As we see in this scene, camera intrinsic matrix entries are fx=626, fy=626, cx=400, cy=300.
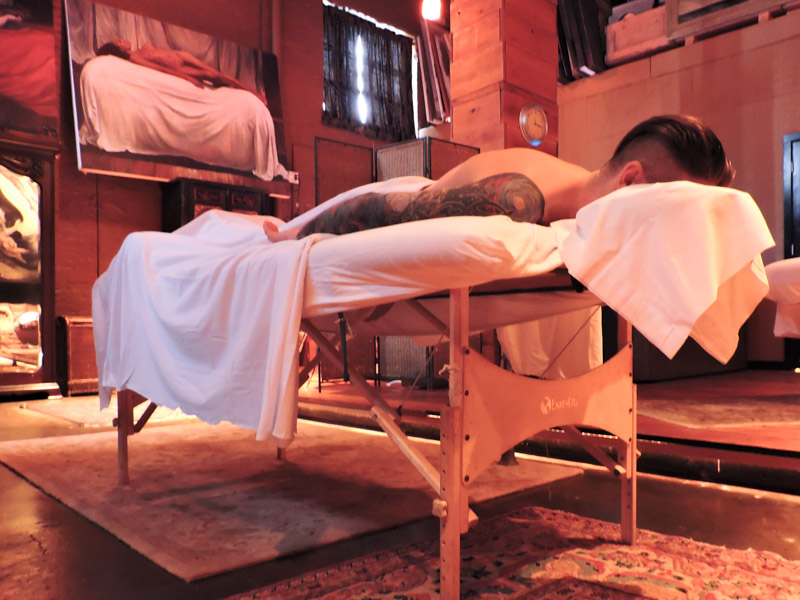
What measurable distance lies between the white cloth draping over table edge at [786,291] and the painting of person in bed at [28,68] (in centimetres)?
488

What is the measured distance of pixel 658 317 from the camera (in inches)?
37.0

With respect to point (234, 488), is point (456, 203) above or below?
above

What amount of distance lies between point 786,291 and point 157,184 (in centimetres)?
503

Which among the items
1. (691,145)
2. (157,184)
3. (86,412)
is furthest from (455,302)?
(157,184)

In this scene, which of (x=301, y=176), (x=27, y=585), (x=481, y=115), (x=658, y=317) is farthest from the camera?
(x=301, y=176)

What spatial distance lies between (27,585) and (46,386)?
3.86 m

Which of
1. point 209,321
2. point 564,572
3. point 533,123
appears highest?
point 533,123

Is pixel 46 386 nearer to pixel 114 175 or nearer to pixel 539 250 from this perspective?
pixel 114 175

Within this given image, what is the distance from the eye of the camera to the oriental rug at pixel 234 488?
144 centimetres

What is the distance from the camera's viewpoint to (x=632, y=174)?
120cm

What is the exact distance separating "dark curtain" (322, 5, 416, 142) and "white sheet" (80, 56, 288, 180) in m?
1.09

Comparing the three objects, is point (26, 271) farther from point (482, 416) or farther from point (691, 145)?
point (691, 145)

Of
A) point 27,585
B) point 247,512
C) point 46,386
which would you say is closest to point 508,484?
point 247,512

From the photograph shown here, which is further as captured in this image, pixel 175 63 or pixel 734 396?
pixel 175 63
